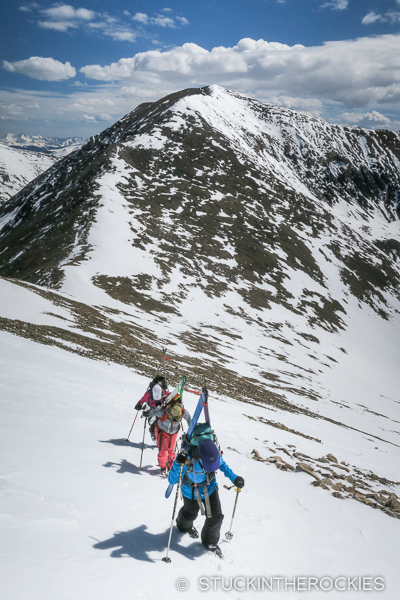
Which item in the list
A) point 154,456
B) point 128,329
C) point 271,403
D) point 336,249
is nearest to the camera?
point 154,456

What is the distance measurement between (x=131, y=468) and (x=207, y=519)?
10.5 feet

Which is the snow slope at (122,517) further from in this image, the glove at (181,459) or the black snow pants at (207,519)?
the glove at (181,459)

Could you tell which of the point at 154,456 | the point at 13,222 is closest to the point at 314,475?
the point at 154,456

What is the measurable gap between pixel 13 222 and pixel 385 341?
11164 cm

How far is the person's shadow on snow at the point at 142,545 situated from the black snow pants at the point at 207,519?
25cm

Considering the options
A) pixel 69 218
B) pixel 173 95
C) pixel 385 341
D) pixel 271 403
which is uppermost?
pixel 173 95

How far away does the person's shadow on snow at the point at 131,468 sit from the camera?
845 centimetres

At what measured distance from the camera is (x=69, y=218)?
73250 millimetres

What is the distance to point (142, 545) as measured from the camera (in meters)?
5.91

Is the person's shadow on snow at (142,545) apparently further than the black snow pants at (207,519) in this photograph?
No

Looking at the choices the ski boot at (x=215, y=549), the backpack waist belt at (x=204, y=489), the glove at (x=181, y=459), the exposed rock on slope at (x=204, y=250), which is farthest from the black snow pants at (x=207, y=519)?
the exposed rock on slope at (x=204, y=250)

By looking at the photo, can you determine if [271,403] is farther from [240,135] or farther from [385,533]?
[240,135]

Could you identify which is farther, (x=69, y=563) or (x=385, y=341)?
(x=385, y=341)

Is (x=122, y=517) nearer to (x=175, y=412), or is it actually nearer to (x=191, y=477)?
(x=191, y=477)
